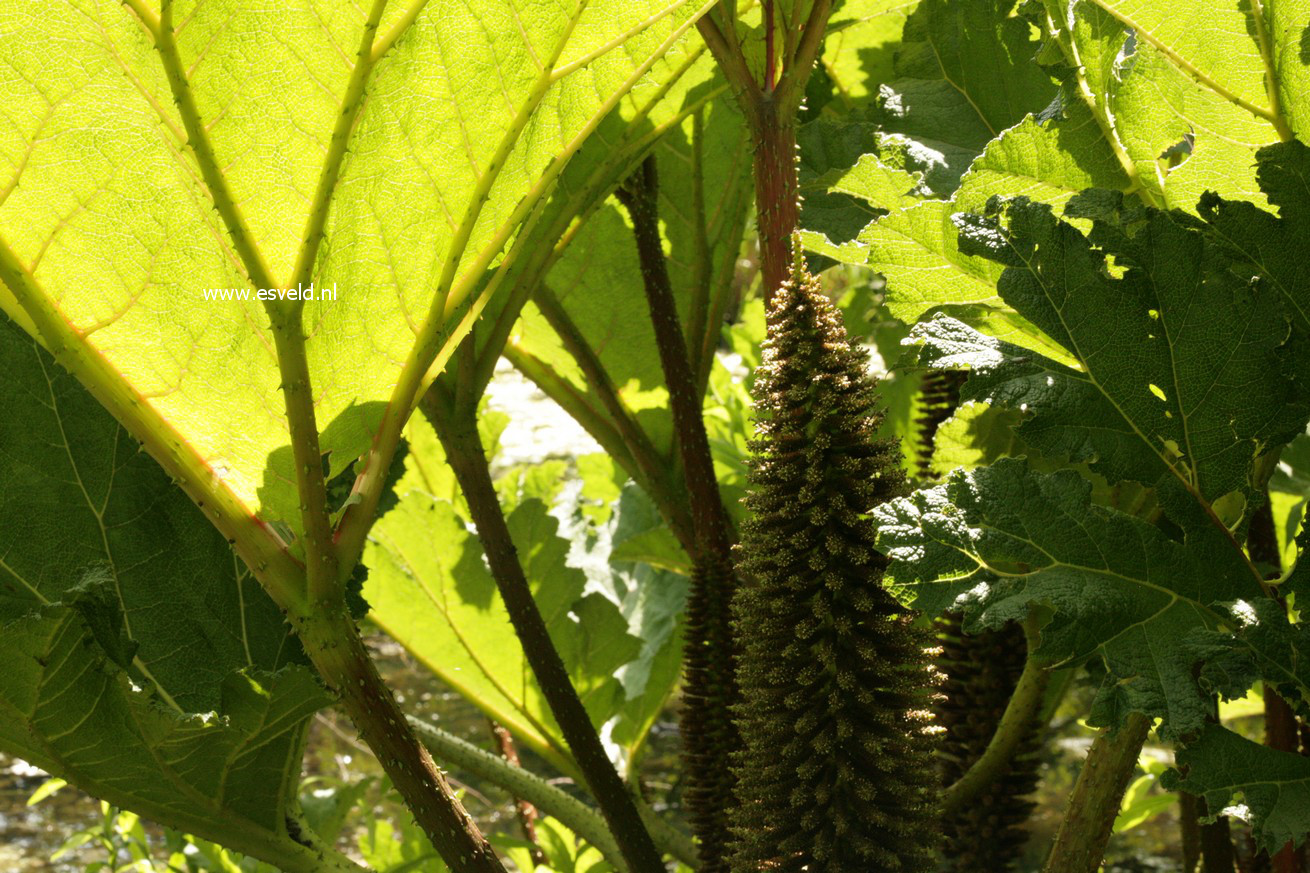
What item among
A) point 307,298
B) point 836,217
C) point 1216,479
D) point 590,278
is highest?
point 590,278

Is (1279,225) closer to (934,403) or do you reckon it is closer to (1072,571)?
(1072,571)

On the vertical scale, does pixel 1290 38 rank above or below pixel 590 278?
below

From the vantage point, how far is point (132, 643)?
685 mm

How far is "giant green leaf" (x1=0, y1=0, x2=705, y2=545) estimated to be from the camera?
0.56 m

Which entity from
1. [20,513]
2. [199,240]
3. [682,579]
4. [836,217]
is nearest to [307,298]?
[199,240]

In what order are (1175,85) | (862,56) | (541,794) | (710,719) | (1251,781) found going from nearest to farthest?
(1251,781)
(1175,85)
(710,719)
(541,794)
(862,56)

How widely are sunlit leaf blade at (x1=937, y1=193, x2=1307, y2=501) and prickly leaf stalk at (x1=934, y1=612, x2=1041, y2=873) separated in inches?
10.4

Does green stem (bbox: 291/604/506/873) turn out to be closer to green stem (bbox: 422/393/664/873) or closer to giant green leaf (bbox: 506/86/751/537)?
green stem (bbox: 422/393/664/873)

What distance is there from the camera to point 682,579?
1.36m

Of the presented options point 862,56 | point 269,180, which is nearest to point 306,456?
point 269,180

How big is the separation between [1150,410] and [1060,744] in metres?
2.49

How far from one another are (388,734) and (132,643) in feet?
0.51

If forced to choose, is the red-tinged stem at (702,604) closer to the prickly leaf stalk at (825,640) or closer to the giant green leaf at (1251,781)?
the prickly leaf stalk at (825,640)

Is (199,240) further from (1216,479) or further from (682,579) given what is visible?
(682,579)
